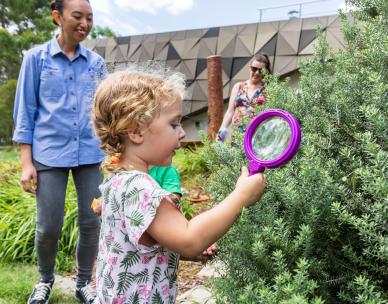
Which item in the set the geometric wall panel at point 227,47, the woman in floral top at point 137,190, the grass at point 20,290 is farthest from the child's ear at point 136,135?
the geometric wall panel at point 227,47

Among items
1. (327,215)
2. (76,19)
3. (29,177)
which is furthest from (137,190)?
(76,19)

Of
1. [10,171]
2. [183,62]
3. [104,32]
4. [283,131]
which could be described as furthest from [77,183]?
[104,32]

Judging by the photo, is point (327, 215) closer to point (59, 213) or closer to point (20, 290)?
point (59, 213)

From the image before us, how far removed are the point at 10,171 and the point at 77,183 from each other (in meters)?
4.60

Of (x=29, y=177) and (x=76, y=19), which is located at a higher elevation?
(x=76, y=19)

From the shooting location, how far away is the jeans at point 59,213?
2688 mm

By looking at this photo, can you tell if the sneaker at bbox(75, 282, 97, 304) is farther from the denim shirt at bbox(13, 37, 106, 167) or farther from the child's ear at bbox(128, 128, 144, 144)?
the child's ear at bbox(128, 128, 144, 144)

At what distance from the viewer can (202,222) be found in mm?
1158

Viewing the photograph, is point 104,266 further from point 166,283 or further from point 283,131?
point 283,131

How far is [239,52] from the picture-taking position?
12.9 m

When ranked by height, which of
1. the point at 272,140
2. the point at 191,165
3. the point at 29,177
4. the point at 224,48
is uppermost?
the point at 224,48

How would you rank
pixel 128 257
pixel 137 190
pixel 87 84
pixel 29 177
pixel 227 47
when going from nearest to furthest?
pixel 137 190
pixel 128 257
pixel 29 177
pixel 87 84
pixel 227 47

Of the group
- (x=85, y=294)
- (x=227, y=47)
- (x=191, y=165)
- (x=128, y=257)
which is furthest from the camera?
(x=227, y=47)

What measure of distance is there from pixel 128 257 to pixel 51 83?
1621mm
